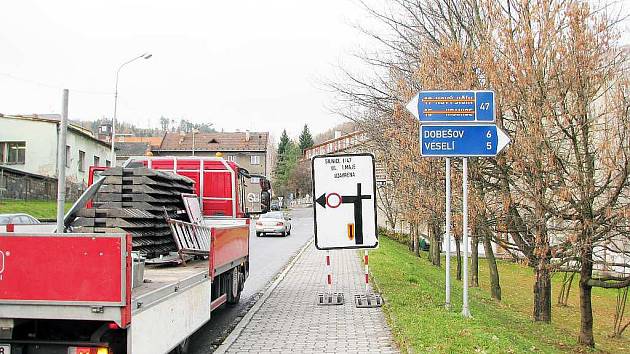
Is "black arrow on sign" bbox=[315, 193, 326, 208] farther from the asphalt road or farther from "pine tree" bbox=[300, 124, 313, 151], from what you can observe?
"pine tree" bbox=[300, 124, 313, 151]

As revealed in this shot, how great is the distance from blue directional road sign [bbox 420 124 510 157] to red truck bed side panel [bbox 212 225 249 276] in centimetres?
310

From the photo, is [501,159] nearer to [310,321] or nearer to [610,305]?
[310,321]

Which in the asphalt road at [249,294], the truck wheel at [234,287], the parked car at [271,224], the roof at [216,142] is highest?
the roof at [216,142]

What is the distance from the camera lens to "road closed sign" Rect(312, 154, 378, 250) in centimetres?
1096

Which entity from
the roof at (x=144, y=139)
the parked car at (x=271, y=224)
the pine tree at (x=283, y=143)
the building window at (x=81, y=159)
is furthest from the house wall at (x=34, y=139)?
the pine tree at (x=283, y=143)

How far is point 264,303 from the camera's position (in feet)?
39.2

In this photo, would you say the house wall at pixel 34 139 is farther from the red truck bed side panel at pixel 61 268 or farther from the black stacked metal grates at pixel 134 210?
the red truck bed side panel at pixel 61 268

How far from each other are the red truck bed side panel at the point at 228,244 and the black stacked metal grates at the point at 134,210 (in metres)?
0.76

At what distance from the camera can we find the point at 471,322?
30.1ft

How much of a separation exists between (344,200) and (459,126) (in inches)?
91.9

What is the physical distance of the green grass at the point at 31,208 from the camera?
32125 millimetres

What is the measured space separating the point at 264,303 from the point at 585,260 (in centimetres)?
584

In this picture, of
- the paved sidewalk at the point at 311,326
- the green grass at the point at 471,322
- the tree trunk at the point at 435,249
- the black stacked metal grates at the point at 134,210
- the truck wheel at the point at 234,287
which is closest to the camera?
the black stacked metal grates at the point at 134,210

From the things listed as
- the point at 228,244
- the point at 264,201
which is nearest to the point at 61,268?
the point at 228,244
